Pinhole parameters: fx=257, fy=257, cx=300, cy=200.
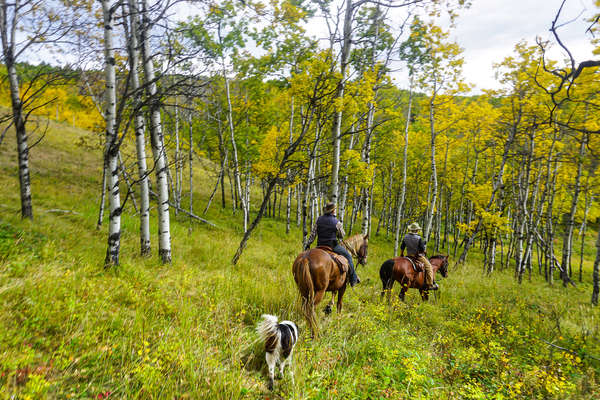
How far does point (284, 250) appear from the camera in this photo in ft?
43.1

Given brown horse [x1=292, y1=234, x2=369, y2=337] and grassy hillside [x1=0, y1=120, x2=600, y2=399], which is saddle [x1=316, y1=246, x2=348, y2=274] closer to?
brown horse [x1=292, y1=234, x2=369, y2=337]

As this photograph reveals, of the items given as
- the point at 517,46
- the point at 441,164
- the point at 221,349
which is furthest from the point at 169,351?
the point at 441,164

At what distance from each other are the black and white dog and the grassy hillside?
19cm

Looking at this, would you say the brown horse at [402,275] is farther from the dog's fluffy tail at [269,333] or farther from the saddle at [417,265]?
the dog's fluffy tail at [269,333]

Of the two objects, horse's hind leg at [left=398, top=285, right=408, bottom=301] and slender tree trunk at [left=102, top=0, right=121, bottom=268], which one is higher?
slender tree trunk at [left=102, top=0, right=121, bottom=268]

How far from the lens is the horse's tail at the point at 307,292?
15.8 feet

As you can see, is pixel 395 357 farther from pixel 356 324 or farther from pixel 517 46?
pixel 517 46

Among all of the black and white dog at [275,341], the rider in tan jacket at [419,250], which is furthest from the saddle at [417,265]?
the black and white dog at [275,341]

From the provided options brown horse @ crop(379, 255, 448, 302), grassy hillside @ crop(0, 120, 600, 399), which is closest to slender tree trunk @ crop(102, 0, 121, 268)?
grassy hillside @ crop(0, 120, 600, 399)

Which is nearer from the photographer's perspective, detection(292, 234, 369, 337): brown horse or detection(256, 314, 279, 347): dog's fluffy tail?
detection(256, 314, 279, 347): dog's fluffy tail

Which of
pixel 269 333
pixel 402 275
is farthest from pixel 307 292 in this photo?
pixel 402 275

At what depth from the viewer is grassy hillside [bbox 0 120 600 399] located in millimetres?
2613

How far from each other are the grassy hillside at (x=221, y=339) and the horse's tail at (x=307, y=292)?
0.83 ft

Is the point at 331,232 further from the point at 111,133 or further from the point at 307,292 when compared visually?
the point at 111,133
